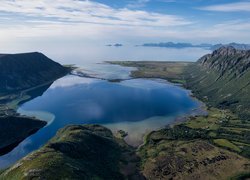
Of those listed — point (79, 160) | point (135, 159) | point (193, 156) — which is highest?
point (79, 160)

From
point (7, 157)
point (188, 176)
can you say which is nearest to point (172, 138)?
point (188, 176)

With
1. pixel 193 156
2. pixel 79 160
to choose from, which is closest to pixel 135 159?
pixel 193 156

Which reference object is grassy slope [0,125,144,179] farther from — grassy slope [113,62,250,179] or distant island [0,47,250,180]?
grassy slope [113,62,250,179]

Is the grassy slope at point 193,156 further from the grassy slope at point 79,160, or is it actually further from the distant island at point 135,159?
the grassy slope at point 79,160

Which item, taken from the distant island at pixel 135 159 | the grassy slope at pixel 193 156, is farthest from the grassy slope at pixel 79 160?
the grassy slope at pixel 193 156

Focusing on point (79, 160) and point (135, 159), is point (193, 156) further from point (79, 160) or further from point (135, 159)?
point (79, 160)

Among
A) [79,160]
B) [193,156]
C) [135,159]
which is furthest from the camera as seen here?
[193,156]

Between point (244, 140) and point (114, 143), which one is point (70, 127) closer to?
point (114, 143)

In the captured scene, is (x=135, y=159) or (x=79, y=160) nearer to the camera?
(x=79, y=160)

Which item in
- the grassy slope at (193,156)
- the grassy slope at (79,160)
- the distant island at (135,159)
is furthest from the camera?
the grassy slope at (193,156)
